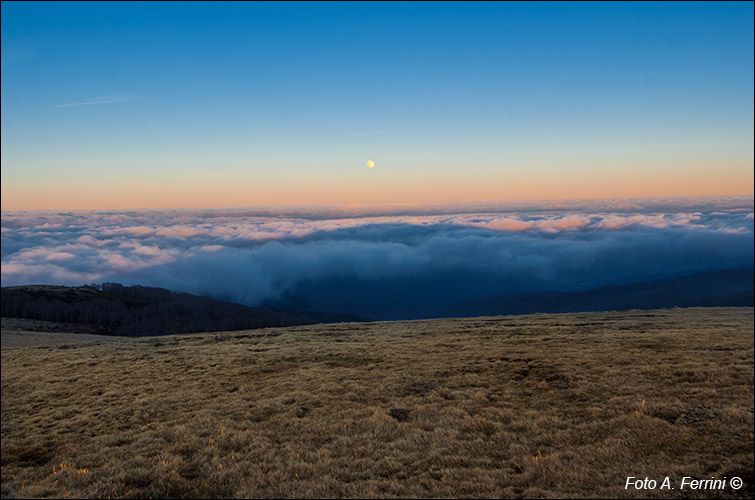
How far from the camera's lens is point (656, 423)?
15117 mm

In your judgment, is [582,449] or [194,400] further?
[194,400]

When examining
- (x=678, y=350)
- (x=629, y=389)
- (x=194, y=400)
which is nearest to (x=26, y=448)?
(x=194, y=400)

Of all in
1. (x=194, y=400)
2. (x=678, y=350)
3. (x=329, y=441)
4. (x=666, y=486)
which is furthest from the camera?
(x=678, y=350)

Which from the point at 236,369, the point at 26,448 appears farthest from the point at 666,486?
the point at 236,369

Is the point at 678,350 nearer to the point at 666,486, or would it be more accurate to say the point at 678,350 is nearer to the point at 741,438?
the point at 741,438

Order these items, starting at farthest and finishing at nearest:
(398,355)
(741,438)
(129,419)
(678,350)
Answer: (398,355) → (678,350) → (129,419) → (741,438)

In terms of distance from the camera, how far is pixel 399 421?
1798 centimetres

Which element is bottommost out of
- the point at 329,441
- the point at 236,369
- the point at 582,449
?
the point at 236,369

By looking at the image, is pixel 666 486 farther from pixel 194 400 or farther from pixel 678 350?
pixel 194 400

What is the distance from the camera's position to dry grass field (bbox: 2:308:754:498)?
41.2ft

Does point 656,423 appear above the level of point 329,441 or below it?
above

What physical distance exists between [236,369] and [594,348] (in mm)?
26868

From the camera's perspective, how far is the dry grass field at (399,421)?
1255cm

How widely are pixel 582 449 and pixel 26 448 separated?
2370 centimetres
